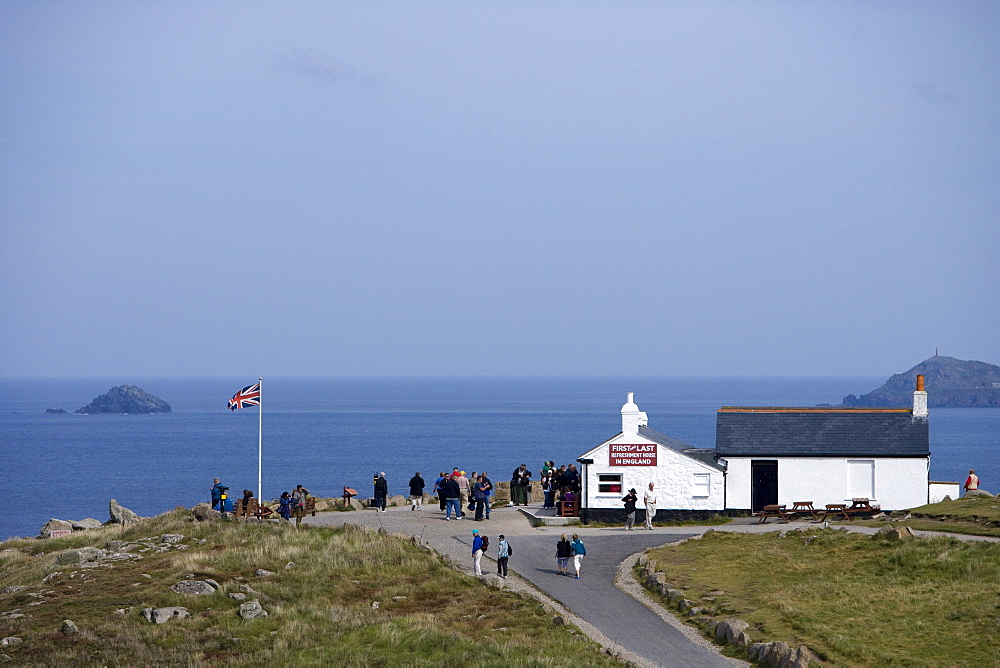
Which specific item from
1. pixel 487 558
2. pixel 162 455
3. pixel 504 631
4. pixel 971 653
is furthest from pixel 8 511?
pixel 971 653

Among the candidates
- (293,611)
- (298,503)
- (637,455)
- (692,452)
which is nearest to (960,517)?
(692,452)

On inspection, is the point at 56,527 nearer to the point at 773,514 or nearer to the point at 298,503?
the point at 298,503

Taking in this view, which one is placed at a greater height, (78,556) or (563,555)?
(563,555)

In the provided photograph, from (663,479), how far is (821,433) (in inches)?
260

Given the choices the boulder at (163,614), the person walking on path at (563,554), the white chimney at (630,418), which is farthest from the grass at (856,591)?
the boulder at (163,614)

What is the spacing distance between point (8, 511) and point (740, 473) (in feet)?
219

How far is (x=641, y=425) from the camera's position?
1731 inches

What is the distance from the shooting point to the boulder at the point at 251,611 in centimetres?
2548

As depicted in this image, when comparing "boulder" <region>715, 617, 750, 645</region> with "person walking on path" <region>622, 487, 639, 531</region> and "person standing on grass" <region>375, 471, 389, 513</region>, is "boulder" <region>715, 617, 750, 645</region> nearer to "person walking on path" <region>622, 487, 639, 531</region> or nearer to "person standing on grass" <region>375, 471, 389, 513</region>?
"person walking on path" <region>622, 487, 639, 531</region>

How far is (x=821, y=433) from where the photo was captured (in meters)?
42.2

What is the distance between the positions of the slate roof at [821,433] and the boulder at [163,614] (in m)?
22.5

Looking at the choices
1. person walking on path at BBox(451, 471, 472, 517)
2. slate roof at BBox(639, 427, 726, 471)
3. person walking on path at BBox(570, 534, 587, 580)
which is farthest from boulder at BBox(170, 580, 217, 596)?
slate roof at BBox(639, 427, 726, 471)

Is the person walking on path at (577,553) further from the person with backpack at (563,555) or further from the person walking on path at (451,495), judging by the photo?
the person walking on path at (451,495)

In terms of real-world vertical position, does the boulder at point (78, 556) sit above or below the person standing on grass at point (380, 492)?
below
